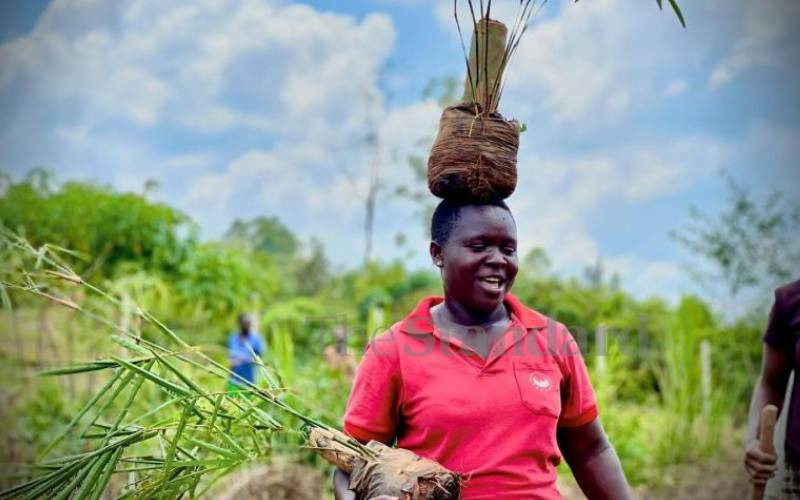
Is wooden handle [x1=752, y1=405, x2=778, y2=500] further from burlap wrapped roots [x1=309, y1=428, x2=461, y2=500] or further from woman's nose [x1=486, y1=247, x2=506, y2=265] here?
burlap wrapped roots [x1=309, y1=428, x2=461, y2=500]

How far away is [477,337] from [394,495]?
57cm

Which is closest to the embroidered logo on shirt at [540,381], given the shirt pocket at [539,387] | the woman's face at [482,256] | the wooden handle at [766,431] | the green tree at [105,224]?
the shirt pocket at [539,387]

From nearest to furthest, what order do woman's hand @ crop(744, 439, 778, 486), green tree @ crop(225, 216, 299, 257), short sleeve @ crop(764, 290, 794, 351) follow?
woman's hand @ crop(744, 439, 778, 486) < short sleeve @ crop(764, 290, 794, 351) < green tree @ crop(225, 216, 299, 257)

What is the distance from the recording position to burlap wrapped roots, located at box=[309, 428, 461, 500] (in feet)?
5.57

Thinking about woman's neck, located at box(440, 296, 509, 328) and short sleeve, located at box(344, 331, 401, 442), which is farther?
woman's neck, located at box(440, 296, 509, 328)

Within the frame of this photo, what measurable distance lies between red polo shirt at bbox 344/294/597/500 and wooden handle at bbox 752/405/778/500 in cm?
70

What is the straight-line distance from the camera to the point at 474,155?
2.06 meters

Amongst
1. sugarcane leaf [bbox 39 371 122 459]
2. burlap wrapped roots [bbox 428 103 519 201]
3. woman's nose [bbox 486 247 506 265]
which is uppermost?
burlap wrapped roots [bbox 428 103 519 201]

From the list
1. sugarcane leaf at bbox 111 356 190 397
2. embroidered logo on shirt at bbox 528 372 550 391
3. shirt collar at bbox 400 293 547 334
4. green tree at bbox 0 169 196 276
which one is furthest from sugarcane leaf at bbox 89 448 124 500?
green tree at bbox 0 169 196 276

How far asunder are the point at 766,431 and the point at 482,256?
1.22 meters

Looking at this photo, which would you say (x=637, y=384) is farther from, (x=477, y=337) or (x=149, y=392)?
(x=477, y=337)

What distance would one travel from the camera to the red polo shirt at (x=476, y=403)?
195cm

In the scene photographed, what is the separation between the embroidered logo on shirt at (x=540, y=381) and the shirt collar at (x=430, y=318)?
16cm

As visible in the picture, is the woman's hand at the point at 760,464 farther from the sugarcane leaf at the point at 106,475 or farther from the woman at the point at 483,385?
the sugarcane leaf at the point at 106,475
